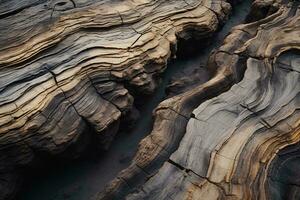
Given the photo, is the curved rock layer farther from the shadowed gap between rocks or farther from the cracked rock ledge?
the shadowed gap between rocks

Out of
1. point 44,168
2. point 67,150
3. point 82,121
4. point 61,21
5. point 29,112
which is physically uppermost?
point 61,21

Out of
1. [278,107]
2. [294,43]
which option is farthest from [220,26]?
[278,107]

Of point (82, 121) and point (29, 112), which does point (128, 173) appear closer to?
point (82, 121)

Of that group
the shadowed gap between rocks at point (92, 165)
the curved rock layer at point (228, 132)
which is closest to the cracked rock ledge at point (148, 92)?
the curved rock layer at point (228, 132)

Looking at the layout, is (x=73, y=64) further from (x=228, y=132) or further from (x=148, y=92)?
(x=228, y=132)

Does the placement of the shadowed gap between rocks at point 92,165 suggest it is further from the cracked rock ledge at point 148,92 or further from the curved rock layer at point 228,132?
the curved rock layer at point 228,132

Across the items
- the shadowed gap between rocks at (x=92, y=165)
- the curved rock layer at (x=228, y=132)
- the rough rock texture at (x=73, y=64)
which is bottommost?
the shadowed gap between rocks at (x=92, y=165)
